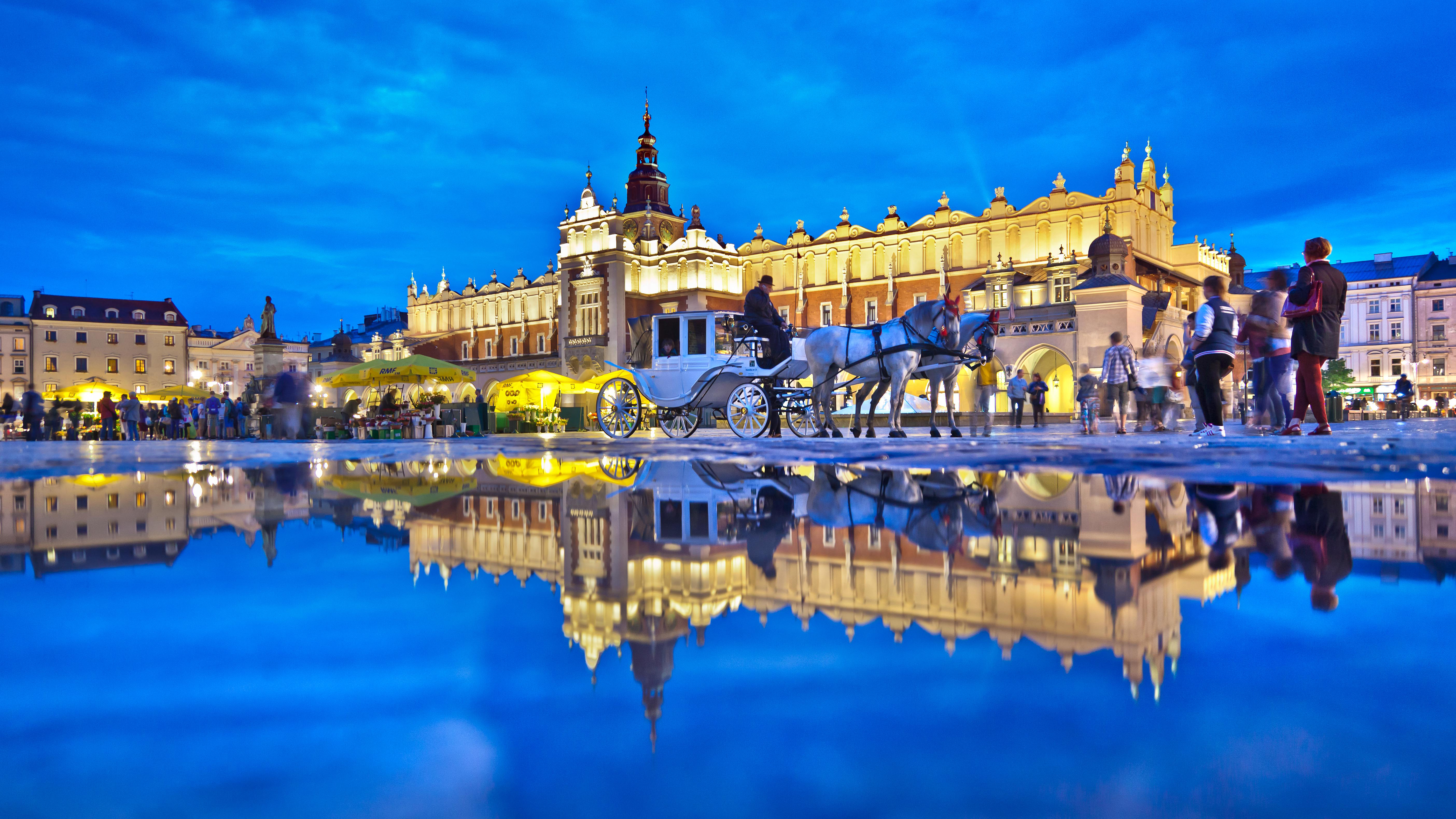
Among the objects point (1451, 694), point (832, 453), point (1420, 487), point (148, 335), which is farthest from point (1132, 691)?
point (148, 335)

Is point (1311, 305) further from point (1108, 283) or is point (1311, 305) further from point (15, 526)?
point (1108, 283)

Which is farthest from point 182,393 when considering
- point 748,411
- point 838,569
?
point 838,569

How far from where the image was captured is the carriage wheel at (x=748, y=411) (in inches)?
455

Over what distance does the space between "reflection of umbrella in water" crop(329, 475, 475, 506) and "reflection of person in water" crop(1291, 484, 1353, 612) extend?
306 cm

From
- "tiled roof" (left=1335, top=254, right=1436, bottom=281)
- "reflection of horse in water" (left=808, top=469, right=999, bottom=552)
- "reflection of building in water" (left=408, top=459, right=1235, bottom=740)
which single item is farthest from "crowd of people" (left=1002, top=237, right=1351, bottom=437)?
"tiled roof" (left=1335, top=254, right=1436, bottom=281)

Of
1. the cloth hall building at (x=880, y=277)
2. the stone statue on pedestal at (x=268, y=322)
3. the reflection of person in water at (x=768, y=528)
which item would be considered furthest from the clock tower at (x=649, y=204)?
the reflection of person in water at (x=768, y=528)

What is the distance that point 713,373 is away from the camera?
463 inches

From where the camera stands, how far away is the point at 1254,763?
3.01ft

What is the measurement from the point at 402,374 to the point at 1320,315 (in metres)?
21.2

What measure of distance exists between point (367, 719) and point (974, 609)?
3.25 ft

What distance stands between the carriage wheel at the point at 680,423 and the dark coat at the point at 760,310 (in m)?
1.81

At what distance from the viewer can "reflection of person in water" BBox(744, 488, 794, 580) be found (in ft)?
7.02

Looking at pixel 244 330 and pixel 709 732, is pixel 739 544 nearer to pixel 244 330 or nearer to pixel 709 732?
pixel 709 732

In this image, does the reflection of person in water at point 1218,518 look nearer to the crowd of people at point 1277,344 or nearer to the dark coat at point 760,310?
the crowd of people at point 1277,344
